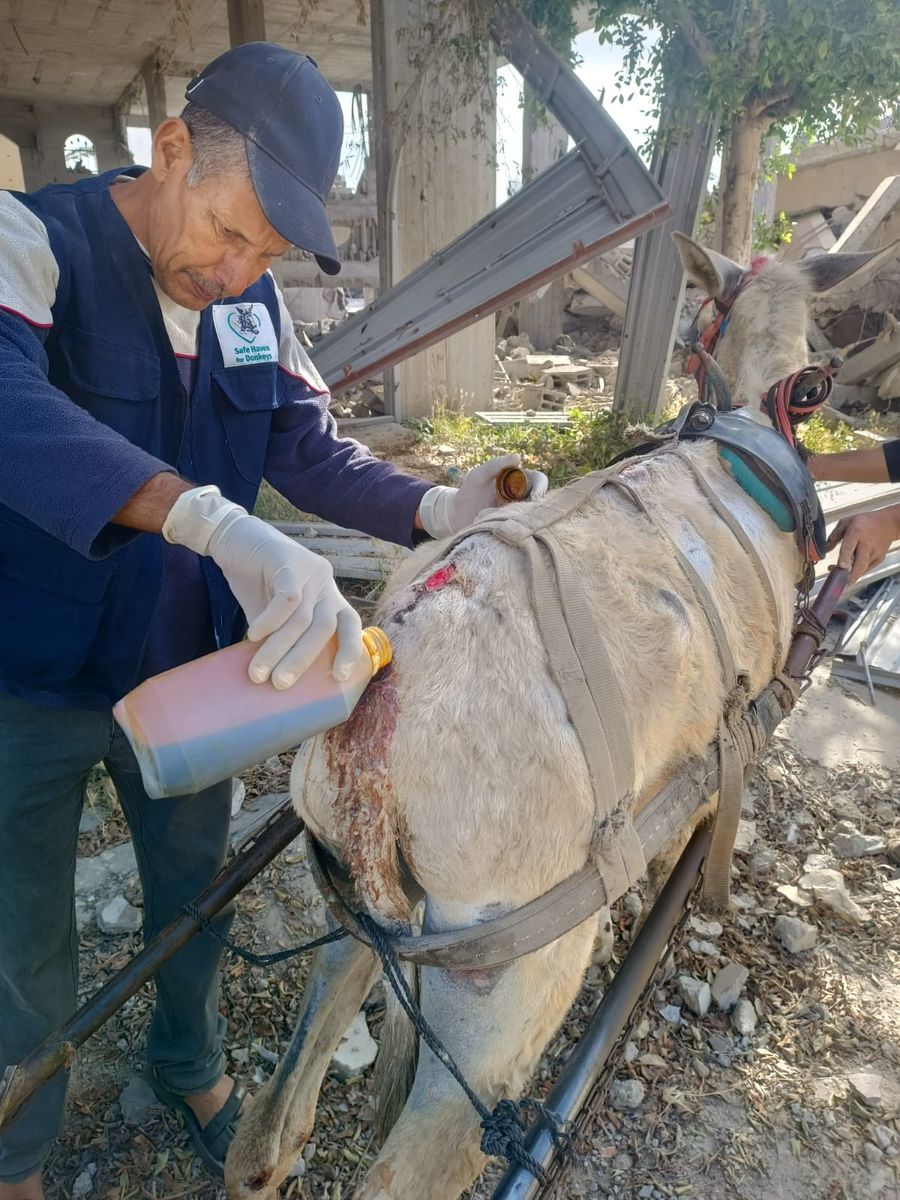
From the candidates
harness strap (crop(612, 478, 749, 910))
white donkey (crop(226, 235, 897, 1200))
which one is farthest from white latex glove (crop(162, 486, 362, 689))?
harness strap (crop(612, 478, 749, 910))

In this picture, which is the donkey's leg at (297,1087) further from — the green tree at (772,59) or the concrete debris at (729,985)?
the green tree at (772,59)

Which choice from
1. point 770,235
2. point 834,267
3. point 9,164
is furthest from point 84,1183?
point 770,235

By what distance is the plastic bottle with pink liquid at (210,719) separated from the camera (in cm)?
111

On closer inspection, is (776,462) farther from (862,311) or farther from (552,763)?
(862,311)

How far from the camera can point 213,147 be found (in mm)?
1494

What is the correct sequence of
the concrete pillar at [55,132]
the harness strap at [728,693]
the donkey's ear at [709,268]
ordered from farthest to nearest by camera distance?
the concrete pillar at [55,132], the donkey's ear at [709,268], the harness strap at [728,693]

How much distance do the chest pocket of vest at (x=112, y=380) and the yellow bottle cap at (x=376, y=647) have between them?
0.75 meters

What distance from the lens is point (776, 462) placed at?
6.89 ft

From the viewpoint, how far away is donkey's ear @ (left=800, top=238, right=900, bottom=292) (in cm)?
271

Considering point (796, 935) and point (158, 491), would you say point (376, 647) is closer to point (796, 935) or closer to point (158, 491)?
point (158, 491)

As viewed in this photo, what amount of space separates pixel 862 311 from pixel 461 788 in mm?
10412

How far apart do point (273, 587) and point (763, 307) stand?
7.64ft

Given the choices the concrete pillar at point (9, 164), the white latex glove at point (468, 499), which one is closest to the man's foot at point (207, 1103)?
the white latex glove at point (468, 499)

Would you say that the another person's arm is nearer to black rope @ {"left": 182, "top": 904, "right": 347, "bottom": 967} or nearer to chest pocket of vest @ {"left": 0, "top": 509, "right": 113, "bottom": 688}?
black rope @ {"left": 182, "top": 904, "right": 347, "bottom": 967}
